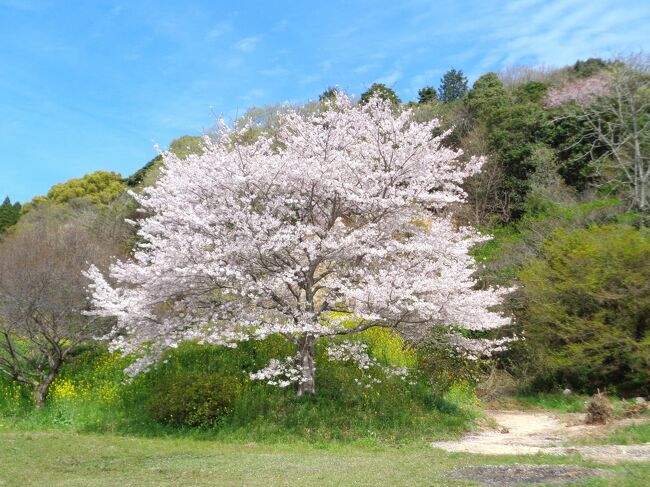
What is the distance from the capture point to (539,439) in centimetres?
1197

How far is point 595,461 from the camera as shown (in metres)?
8.15

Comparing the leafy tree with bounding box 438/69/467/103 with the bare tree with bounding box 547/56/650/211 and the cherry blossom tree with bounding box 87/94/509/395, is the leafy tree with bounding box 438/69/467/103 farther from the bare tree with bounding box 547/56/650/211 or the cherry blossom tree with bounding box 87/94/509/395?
the cherry blossom tree with bounding box 87/94/509/395

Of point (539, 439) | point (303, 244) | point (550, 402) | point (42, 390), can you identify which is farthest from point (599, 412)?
point (42, 390)

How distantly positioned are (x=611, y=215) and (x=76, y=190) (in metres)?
40.7

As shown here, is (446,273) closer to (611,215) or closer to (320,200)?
(320,200)

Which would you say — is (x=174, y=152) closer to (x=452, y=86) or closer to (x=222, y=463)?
(x=222, y=463)

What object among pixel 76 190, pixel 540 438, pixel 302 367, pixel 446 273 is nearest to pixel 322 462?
pixel 302 367

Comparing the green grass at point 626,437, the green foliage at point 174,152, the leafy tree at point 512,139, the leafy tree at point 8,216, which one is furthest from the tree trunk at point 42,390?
the leafy tree at point 8,216

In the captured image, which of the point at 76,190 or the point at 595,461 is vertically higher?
the point at 76,190

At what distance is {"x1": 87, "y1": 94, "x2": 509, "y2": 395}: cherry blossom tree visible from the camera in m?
11.6

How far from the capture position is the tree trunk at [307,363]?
12672mm

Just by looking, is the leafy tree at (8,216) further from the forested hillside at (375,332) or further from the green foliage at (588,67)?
the green foliage at (588,67)

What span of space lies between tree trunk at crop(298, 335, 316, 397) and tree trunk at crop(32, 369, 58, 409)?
6.82 metres

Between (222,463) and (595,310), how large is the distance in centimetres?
1226
